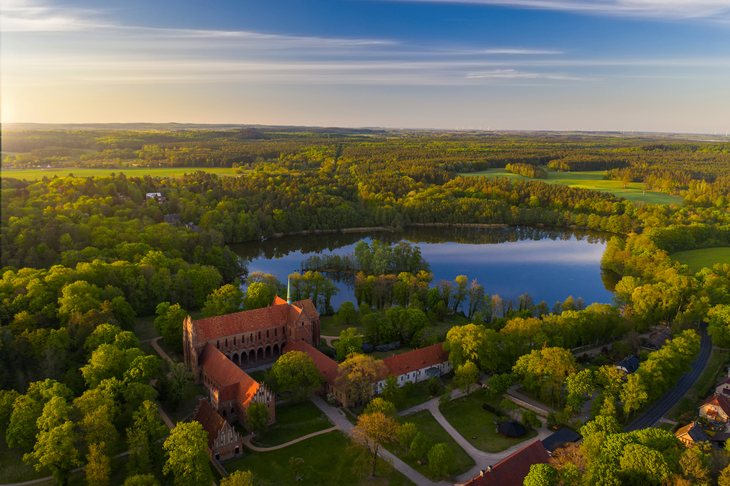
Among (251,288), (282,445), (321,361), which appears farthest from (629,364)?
(251,288)

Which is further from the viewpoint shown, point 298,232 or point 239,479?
point 298,232

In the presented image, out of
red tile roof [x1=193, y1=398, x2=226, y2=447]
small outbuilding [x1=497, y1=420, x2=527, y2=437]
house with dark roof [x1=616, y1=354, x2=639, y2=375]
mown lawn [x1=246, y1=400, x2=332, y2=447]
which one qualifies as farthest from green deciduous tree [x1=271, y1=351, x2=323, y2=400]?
house with dark roof [x1=616, y1=354, x2=639, y2=375]

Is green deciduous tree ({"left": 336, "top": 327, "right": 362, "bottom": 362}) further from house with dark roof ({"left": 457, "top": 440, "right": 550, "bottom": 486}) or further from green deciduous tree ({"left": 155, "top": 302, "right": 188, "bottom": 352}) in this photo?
house with dark roof ({"left": 457, "top": 440, "right": 550, "bottom": 486})

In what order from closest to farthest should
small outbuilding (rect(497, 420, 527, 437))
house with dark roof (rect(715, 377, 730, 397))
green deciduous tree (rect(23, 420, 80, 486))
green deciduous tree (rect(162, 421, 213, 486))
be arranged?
green deciduous tree (rect(162, 421, 213, 486)) → green deciduous tree (rect(23, 420, 80, 486)) → small outbuilding (rect(497, 420, 527, 437)) → house with dark roof (rect(715, 377, 730, 397))

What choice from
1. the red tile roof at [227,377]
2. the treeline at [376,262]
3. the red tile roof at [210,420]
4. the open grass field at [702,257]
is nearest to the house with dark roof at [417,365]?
the red tile roof at [227,377]

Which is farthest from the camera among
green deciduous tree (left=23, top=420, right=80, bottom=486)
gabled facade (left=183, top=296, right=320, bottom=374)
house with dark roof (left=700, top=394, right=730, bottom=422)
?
gabled facade (left=183, top=296, right=320, bottom=374)

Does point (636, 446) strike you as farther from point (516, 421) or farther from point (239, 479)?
point (239, 479)

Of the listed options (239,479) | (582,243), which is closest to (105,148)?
(582,243)
